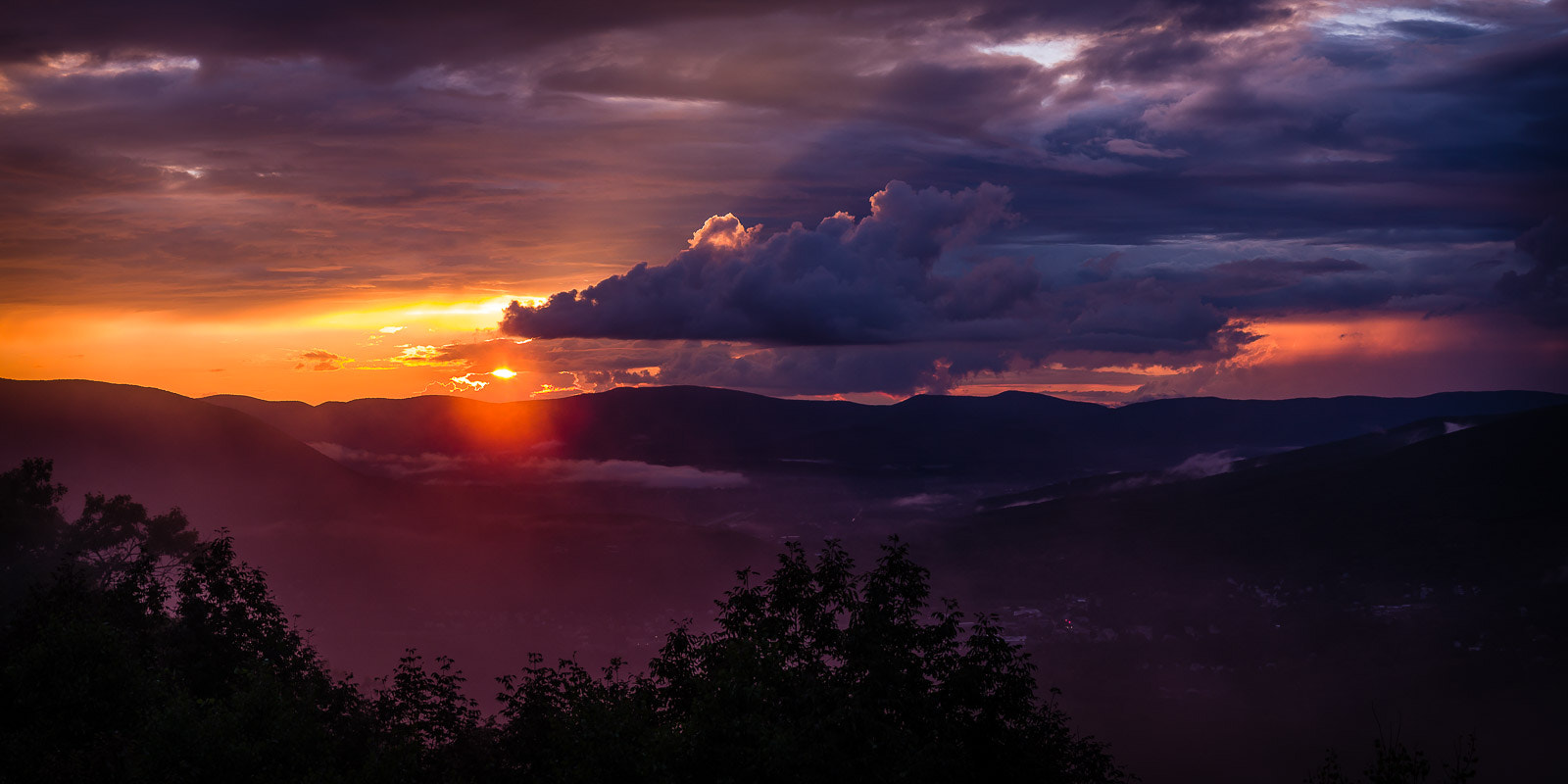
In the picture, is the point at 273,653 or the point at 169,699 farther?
the point at 273,653

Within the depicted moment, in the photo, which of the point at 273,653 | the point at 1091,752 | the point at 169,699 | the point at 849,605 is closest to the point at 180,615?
the point at 273,653

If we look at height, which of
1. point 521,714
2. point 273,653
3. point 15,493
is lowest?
point 521,714

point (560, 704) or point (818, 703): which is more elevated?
point (818, 703)

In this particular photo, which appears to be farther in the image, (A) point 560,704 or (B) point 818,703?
(A) point 560,704

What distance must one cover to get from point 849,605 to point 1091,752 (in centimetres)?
1499

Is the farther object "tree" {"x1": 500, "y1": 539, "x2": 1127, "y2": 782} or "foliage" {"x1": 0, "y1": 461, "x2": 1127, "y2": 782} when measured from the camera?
"tree" {"x1": 500, "y1": 539, "x2": 1127, "y2": 782}

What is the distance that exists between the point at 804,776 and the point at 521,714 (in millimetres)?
17682

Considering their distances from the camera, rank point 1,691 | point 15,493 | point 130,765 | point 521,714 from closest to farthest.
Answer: point 130,765 < point 1,691 < point 521,714 < point 15,493

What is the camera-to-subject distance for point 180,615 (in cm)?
4438

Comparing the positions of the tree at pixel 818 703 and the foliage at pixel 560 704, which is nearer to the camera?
the foliage at pixel 560 704

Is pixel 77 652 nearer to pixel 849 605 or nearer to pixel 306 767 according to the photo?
pixel 306 767

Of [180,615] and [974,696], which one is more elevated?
[180,615]

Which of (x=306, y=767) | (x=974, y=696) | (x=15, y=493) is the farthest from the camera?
(x=15, y=493)

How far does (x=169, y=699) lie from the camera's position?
32438 millimetres
